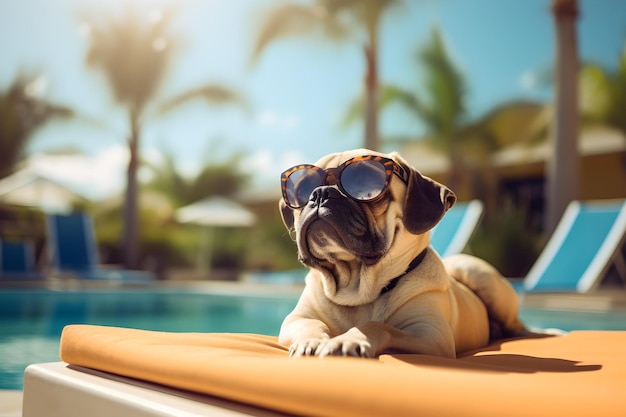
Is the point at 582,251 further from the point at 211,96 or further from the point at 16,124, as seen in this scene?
the point at 16,124

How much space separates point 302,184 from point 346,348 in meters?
0.76

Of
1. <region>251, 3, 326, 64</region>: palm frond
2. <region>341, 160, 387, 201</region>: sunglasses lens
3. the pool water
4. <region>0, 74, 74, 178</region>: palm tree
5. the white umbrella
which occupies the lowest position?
the pool water

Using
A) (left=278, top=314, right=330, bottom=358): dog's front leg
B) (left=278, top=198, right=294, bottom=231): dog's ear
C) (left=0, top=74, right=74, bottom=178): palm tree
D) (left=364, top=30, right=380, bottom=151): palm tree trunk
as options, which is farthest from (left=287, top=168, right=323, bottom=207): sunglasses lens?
(left=0, top=74, right=74, bottom=178): palm tree

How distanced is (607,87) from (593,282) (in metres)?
12.5

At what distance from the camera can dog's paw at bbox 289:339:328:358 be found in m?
1.75

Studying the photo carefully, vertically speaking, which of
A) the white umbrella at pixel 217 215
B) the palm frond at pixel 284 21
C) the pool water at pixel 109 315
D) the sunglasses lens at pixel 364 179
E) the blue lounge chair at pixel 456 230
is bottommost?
the pool water at pixel 109 315

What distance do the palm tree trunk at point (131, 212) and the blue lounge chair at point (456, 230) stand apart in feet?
40.0

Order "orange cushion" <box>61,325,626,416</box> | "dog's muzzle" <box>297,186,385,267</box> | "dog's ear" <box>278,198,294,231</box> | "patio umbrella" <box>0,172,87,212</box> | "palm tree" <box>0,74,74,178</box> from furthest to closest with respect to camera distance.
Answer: "palm tree" <box>0,74,74,178</box> < "patio umbrella" <box>0,172,87,212</box> < "dog's ear" <box>278,198,294,231</box> < "dog's muzzle" <box>297,186,385,267</box> < "orange cushion" <box>61,325,626,416</box>

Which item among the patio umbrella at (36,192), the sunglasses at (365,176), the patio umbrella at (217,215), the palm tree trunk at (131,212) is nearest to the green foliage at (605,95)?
the patio umbrella at (217,215)

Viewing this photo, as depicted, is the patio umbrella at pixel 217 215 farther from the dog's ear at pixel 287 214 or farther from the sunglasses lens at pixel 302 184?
the sunglasses lens at pixel 302 184

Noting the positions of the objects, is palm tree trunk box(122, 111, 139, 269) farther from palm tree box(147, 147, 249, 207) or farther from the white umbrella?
palm tree box(147, 147, 249, 207)

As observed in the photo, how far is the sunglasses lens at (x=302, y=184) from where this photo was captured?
7.34 feet

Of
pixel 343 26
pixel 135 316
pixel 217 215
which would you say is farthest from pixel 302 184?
pixel 217 215

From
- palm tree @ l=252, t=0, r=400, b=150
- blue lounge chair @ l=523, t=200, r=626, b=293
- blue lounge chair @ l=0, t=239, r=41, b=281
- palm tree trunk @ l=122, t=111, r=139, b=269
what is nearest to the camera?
blue lounge chair @ l=523, t=200, r=626, b=293
